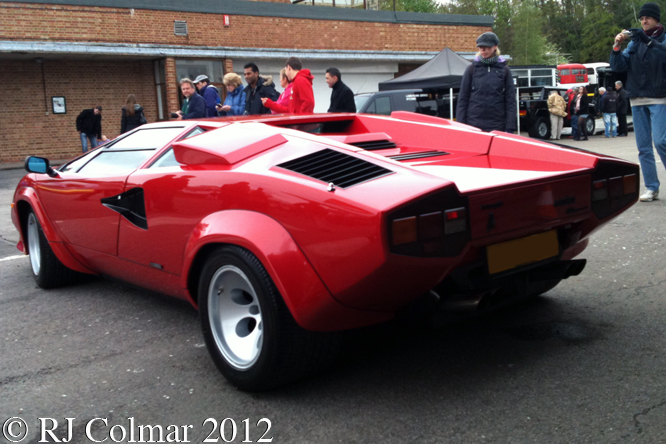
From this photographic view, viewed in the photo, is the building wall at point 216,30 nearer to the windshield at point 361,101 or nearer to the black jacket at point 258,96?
the windshield at point 361,101

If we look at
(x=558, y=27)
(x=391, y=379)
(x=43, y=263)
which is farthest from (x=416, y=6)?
(x=391, y=379)

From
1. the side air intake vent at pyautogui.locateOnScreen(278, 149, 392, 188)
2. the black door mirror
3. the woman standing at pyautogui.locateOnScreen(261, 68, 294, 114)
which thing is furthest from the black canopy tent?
the side air intake vent at pyautogui.locateOnScreen(278, 149, 392, 188)

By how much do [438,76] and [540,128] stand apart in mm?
4946

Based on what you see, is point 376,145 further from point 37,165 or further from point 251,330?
point 37,165

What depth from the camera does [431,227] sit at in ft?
7.81

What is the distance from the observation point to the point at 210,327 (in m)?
2.97

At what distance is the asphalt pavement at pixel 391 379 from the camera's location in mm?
2463

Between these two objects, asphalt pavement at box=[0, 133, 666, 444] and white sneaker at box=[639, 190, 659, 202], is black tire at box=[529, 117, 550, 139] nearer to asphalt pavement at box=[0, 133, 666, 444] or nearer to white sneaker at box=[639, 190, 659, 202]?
white sneaker at box=[639, 190, 659, 202]

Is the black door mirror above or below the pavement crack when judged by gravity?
above

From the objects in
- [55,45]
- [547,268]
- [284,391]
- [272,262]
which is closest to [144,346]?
[284,391]

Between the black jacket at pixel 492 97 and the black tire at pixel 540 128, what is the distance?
46.7 feet

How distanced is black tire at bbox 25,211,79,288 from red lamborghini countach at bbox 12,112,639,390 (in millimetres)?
1147

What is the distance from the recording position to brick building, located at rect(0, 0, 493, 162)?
19344 mm

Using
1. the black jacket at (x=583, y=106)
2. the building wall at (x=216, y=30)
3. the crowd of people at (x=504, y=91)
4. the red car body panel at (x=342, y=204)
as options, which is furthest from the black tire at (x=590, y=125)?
the red car body panel at (x=342, y=204)
